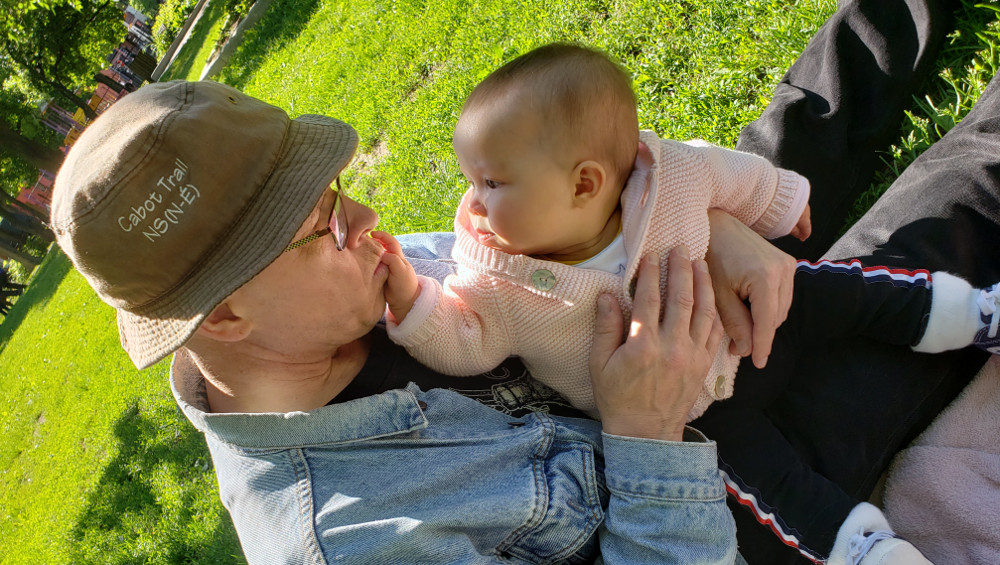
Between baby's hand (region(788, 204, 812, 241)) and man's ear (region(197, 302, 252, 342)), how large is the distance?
76.6 inches

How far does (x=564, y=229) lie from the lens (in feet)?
6.55

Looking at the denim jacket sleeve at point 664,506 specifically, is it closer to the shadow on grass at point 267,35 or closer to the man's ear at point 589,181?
the man's ear at point 589,181

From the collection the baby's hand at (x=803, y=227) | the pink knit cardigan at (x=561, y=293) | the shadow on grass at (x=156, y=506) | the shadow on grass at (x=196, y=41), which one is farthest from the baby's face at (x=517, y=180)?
the shadow on grass at (x=196, y=41)

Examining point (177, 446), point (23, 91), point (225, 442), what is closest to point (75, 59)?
point (23, 91)

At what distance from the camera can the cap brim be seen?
1.71 m

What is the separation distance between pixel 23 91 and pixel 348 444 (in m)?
37.5

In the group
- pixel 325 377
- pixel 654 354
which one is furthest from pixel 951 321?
pixel 325 377

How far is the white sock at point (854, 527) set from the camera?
1.88 metres

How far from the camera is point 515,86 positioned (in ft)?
6.28

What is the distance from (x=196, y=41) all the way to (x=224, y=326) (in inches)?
912

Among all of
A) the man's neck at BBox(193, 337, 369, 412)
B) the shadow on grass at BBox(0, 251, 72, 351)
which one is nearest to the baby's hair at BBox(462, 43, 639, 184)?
the man's neck at BBox(193, 337, 369, 412)

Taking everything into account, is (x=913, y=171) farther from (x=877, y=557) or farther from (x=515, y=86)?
(x=515, y=86)

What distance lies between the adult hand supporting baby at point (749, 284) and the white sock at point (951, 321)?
44 cm

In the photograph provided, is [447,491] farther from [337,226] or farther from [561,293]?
[337,226]
